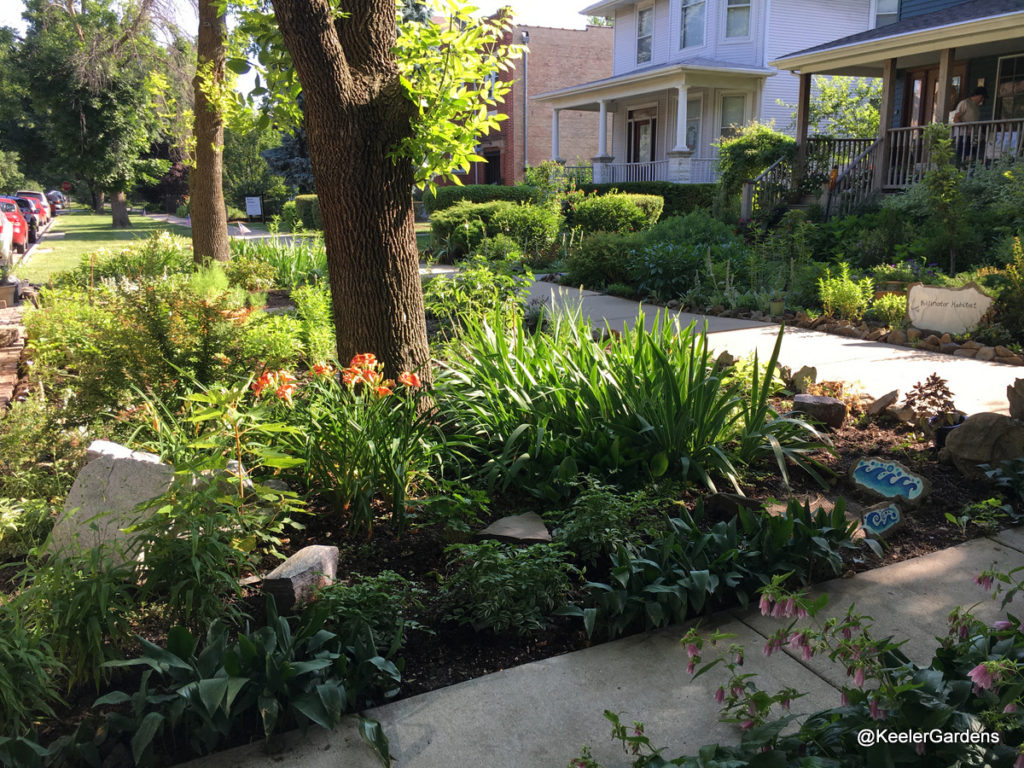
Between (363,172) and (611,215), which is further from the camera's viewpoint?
(611,215)

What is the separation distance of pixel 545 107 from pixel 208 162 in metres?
26.0

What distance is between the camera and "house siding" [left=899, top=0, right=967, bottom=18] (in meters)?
18.3

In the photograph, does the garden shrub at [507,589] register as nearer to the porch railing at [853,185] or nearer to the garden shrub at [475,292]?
the garden shrub at [475,292]

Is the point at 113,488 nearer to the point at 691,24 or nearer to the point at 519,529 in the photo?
the point at 519,529

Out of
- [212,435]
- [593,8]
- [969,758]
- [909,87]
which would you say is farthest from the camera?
[593,8]

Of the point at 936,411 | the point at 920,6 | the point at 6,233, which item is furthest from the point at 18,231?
the point at 920,6

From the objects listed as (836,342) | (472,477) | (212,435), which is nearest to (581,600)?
(472,477)

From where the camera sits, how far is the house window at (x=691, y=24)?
24.8 metres

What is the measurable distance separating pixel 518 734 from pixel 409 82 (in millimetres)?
3158

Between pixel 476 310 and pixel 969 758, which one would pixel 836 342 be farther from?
pixel 969 758

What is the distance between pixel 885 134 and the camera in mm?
15805

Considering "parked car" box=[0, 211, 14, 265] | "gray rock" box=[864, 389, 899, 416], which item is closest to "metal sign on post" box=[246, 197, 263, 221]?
"parked car" box=[0, 211, 14, 265]

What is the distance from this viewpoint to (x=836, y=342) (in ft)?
25.4

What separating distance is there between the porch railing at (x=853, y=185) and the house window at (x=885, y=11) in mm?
12080
